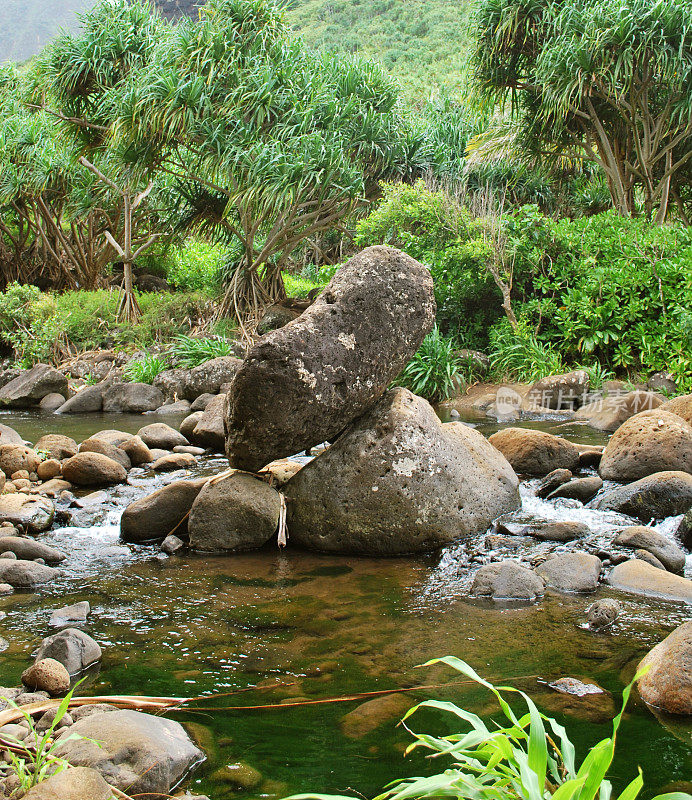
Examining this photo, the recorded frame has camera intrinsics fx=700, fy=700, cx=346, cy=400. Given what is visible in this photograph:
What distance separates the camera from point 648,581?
392 centimetres

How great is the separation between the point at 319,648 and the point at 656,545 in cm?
239

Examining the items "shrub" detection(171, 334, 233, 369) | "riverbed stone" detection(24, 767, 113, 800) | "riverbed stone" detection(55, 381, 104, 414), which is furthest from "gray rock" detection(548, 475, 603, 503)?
"riverbed stone" detection(55, 381, 104, 414)

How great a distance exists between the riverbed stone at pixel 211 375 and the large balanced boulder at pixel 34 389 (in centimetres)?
282

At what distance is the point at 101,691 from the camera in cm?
285

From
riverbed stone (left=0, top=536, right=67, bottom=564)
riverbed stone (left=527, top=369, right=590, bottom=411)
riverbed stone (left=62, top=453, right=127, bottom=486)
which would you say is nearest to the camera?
riverbed stone (left=0, top=536, right=67, bottom=564)

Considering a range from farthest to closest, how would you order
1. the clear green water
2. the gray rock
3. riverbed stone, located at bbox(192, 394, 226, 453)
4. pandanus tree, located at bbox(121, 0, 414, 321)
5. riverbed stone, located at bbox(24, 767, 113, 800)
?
pandanus tree, located at bbox(121, 0, 414, 321) → riverbed stone, located at bbox(192, 394, 226, 453) → the gray rock → the clear green water → riverbed stone, located at bbox(24, 767, 113, 800)

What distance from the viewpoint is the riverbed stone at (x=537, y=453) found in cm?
680

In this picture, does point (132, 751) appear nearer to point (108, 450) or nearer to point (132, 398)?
point (108, 450)

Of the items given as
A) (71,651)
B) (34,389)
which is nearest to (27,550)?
(71,651)

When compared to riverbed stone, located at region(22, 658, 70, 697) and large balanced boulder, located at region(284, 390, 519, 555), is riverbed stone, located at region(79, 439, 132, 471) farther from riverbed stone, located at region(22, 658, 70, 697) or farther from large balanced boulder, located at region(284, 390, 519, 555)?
riverbed stone, located at region(22, 658, 70, 697)

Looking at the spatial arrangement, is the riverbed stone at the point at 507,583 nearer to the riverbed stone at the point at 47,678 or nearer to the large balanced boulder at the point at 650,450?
the riverbed stone at the point at 47,678

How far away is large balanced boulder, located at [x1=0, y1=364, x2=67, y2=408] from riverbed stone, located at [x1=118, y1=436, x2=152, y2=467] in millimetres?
6813

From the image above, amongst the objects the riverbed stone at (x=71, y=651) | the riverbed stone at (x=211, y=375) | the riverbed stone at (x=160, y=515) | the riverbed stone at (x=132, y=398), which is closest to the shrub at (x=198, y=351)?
the riverbed stone at (x=211, y=375)

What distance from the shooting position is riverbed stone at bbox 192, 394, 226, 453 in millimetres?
8617
